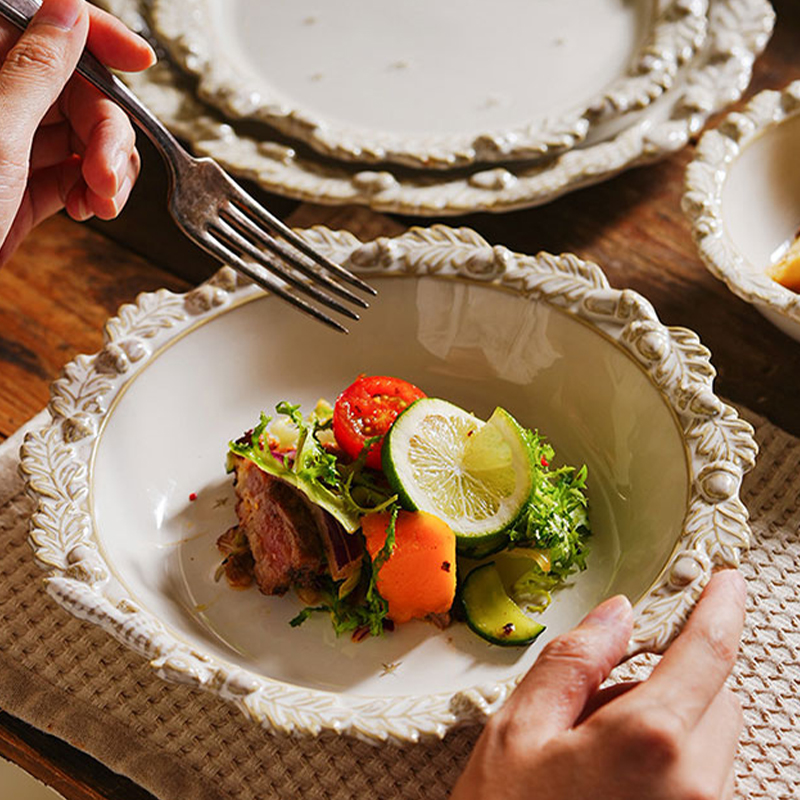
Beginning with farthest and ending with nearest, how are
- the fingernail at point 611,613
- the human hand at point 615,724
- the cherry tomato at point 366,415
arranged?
the cherry tomato at point 366,415 → the fingernail at point 611,613 → the human hand at point 615,724

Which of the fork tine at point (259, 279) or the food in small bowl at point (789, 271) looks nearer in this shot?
the fork tine at point (259, 279)

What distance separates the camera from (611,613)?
2.79ft

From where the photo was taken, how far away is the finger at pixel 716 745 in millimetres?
754

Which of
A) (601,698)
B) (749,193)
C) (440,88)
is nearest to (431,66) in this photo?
(440,88)

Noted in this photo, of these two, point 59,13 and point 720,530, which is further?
point 59,13

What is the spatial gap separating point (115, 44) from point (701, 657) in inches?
37.2

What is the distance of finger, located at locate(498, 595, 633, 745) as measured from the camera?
2.58ft

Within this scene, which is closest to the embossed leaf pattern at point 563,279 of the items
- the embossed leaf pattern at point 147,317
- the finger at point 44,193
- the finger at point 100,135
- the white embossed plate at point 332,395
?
the white embossed plate at point 332,395

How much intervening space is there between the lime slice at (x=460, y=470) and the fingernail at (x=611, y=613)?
0.54 ft

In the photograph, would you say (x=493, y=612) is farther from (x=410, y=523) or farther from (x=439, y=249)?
(x=439, y=249)

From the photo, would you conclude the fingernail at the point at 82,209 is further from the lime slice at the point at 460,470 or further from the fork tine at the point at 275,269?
the lime slice at the point at 460,470

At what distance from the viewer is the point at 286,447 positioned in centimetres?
110

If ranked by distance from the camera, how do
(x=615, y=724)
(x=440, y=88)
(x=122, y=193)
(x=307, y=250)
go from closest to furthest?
(x=615, y=724) → (x=307, y=250) → (x=122, y=193) → (x=440, y=88)

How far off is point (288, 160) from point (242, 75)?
0.22 meters
